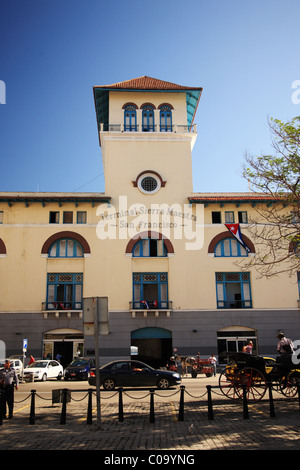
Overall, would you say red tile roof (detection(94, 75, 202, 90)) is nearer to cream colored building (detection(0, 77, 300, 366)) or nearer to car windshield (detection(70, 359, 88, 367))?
cream colored building (detection(0, 77, 300, 366))

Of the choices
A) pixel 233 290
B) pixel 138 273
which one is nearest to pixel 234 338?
pixel 233 290

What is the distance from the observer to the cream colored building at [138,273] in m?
32.5

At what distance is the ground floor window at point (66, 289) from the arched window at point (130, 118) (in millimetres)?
14000

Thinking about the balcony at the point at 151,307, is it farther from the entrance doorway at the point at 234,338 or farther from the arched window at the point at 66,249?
the arched window at the point at 66,249

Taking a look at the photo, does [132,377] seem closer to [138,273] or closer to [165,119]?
[138,273]

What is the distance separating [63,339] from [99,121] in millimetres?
22291

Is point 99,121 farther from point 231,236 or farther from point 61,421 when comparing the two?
point 61,421

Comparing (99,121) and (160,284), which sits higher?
(99,121)

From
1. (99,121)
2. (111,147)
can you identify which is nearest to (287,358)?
(111,147)

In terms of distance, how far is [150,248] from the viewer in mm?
34219

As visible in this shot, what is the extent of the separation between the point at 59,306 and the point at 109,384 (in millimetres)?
13979

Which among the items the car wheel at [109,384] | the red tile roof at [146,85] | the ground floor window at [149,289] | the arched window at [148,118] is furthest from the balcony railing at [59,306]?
the red tile roof at [146,85]

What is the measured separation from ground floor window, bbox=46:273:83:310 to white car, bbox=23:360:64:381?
5.41 m

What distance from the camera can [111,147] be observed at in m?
36.4
